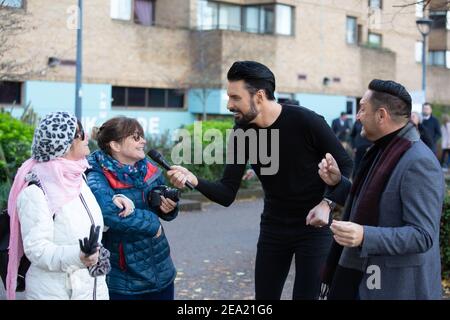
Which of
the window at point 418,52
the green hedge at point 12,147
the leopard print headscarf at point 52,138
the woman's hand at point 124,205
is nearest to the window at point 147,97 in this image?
the green hedge at point 12,147

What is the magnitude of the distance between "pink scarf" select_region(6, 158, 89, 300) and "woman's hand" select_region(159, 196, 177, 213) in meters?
0.84

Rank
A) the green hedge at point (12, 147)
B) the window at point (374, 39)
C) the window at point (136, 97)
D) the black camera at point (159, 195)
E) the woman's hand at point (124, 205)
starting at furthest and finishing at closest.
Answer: the window at point (374, 39)
the window at point (136, 97)
the green hedge at point (12, 147)
the black camera at point (159, 195)
the woman's hand at point (124, 205)

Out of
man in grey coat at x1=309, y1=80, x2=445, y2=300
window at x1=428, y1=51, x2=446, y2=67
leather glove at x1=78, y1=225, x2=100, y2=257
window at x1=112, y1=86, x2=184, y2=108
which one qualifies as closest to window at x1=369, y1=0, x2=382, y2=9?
man in grey coat at x1=309, y1=80, x2=445, y2=300

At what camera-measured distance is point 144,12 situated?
30547 mm

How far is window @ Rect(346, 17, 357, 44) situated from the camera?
3703 cm

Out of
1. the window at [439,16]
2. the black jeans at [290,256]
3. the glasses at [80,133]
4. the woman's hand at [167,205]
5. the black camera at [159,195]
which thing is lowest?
the black jeans at [290,256]

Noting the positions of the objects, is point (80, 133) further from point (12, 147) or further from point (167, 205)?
point (12, 147)

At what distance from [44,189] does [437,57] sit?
48.0 m

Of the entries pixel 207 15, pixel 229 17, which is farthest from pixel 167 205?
pixel 229 17

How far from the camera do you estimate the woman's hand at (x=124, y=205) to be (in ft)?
14.1

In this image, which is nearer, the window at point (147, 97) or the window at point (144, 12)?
the window at point (147, 97)

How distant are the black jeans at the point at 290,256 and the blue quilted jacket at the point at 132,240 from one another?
0.66m

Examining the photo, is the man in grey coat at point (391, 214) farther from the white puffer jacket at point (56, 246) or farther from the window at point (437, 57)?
the window at point (437, 57)

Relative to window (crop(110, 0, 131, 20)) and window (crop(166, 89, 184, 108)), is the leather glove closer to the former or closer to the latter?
window (crop(110, 0, 131, 20))
